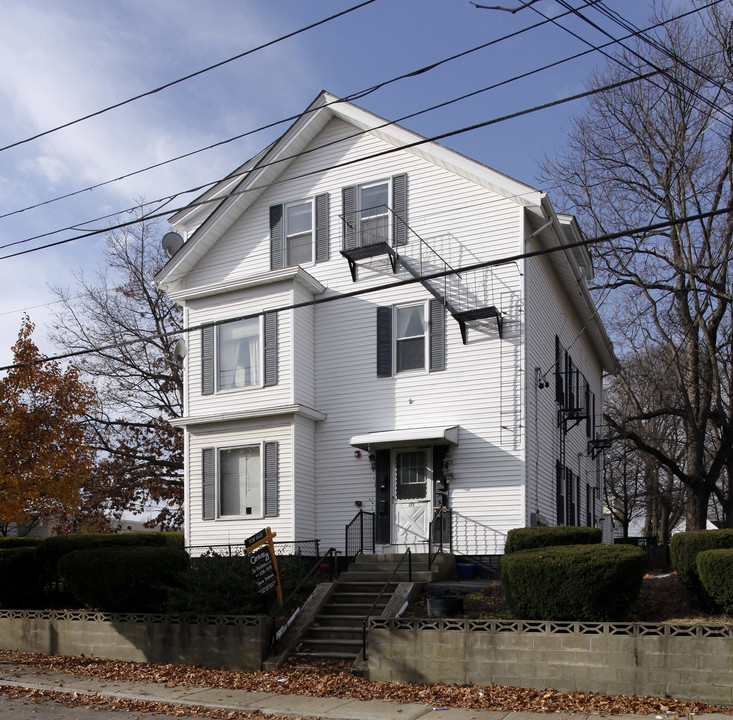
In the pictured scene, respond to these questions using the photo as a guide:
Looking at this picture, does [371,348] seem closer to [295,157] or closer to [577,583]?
[295,157]

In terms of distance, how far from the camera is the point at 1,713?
1023 cm

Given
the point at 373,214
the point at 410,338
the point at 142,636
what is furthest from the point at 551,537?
the point at 373,214

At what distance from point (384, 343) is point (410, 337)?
0.59m

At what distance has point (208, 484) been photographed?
19.0 m

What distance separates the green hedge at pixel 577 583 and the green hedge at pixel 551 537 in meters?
2.12

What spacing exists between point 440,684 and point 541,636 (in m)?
1.52

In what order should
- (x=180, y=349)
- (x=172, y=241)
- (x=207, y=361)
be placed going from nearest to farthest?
(x=207, y=361) < (x=180, y=349) < (x=172, y=241)

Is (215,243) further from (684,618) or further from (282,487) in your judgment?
(684,618)

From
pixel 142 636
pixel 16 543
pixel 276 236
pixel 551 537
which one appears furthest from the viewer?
pixel 276 236

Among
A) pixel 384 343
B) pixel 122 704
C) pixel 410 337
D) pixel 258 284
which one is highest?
pixel 258 284

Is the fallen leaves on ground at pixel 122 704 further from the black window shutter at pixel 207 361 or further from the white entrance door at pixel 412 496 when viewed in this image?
the black window shutter at pixel 207 361

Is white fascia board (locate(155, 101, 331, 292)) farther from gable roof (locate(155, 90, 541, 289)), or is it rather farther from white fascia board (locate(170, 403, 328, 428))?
white fascia board (locate(170, 403, 328, 428))

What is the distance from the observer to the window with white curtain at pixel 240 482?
60.6 ft

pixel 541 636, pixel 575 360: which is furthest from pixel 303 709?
pixel 575 360
